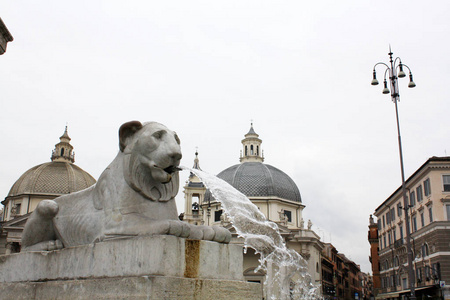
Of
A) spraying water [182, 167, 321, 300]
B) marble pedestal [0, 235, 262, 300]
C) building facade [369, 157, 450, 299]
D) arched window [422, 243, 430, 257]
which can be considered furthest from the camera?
arched window [422, 243, 430, 257]

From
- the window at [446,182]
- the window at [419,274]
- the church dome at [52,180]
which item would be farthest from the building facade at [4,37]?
the church dome at [52,180]

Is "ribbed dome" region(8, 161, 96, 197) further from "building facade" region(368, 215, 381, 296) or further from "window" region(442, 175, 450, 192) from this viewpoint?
"building facade" region(368, 215, 381, 296)

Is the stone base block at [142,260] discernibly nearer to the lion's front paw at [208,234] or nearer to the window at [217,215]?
the lion's front paw at [208,234]

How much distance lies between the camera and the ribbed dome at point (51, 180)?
60906 millimetres

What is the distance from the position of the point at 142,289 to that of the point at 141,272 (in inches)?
7.7

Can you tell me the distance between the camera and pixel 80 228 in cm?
484

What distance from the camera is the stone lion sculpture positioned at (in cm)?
435

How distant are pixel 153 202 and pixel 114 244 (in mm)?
611

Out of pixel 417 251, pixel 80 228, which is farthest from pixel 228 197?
pixel 417 251

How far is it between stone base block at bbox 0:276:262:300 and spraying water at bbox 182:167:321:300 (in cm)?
1253

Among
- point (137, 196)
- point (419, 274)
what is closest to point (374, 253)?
point (419, 274)

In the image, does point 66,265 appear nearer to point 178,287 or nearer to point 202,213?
point 178,287

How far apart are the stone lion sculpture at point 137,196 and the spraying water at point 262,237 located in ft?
40.2

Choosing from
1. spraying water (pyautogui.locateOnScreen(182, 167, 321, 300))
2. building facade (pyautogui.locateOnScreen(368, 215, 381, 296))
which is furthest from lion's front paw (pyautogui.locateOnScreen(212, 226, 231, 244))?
building facade (pyautogui.locateOnScreen(368, 215, 381, 296))
